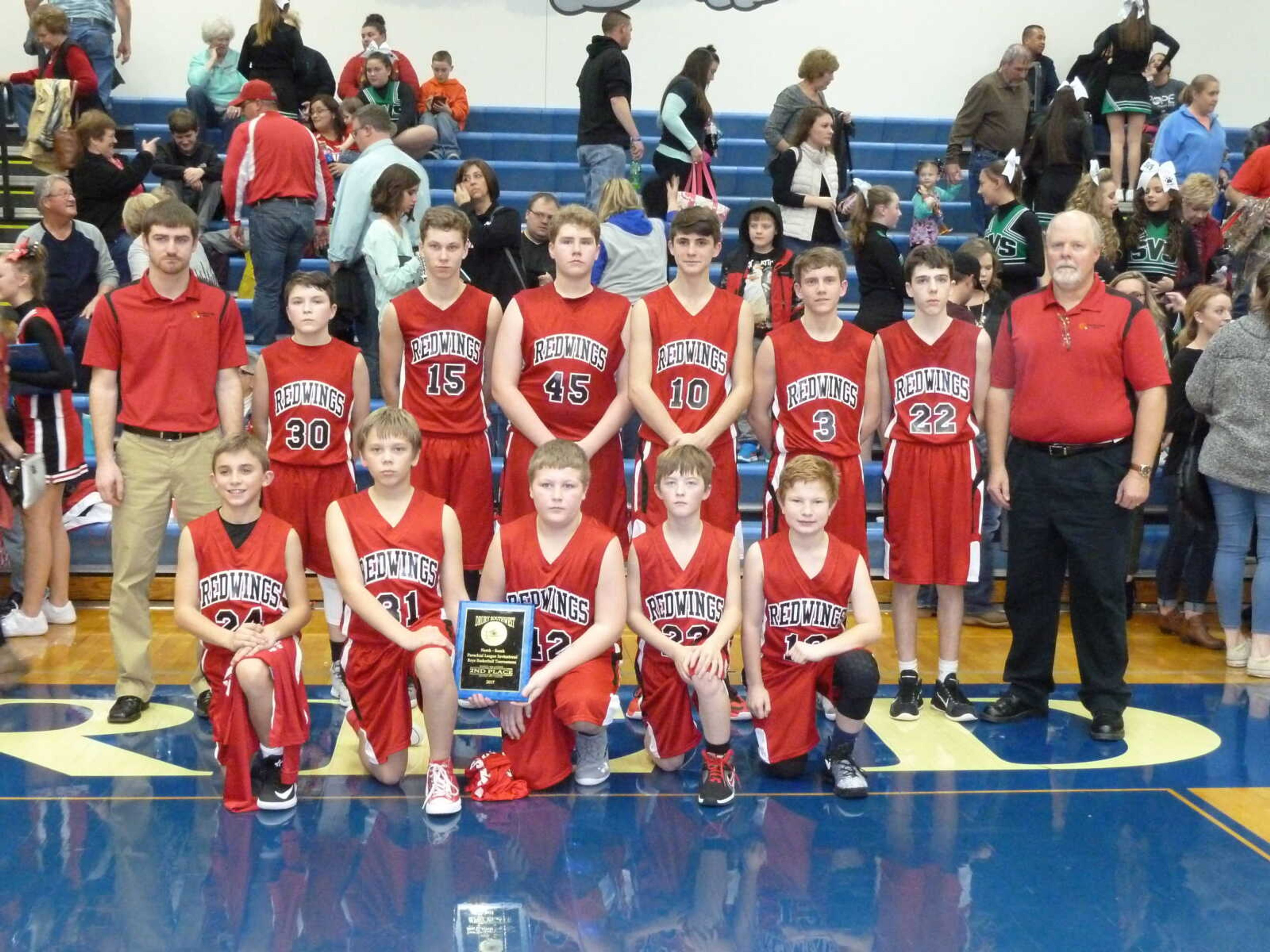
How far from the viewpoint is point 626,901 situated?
11.9 feet

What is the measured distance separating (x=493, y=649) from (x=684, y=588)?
69cm

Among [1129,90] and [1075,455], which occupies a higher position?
[1129,90]

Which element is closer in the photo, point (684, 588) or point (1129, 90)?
point (684, 588)

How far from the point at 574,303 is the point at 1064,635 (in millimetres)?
2867

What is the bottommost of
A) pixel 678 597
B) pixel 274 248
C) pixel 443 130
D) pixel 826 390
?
pixel 678 597

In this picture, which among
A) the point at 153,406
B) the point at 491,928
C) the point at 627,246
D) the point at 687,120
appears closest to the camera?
the point at 491,928

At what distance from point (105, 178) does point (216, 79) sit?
2.47m

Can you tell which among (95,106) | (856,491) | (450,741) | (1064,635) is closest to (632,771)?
(450,741)

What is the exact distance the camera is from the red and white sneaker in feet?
13.5

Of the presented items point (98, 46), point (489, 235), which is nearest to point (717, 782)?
point (489, 235)

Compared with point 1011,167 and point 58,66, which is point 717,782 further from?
point 58,66

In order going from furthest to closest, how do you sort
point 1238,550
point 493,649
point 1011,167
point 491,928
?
point 1011,167 < point 1238,550 < point 493,649 < point 491,928

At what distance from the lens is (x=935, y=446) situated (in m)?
4.97

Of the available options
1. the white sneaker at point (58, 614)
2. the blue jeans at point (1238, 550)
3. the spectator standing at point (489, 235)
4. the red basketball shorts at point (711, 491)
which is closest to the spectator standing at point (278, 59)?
the spectator standing at point (489, 235)
